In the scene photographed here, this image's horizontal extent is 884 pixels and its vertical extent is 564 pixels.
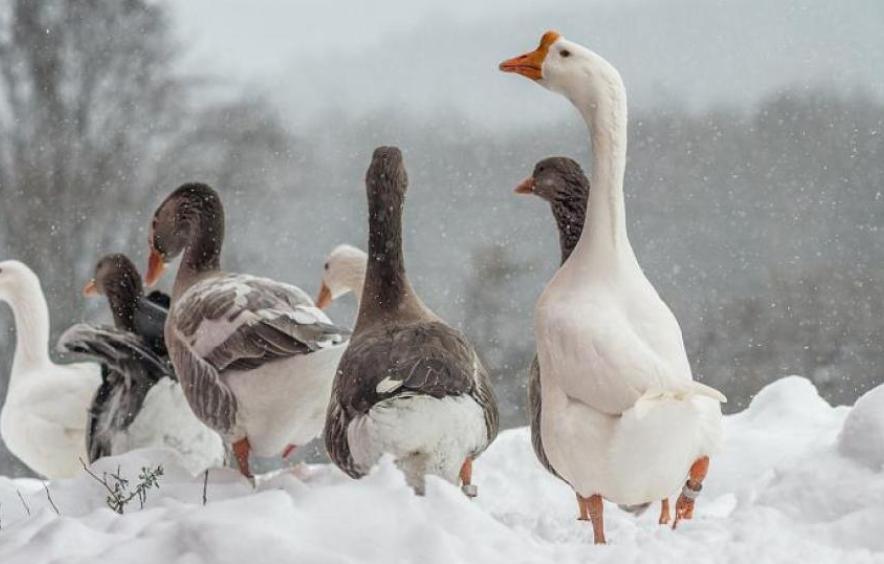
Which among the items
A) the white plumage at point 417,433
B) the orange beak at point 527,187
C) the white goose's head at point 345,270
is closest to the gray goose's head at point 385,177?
the orange beak at point 527,187

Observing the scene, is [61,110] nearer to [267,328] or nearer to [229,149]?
[229,149]

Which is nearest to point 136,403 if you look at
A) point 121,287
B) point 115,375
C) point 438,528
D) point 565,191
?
point 115,375

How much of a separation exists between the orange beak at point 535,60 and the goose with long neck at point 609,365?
0.03 metres

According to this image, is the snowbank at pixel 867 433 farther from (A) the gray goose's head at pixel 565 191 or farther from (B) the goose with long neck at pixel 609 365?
(A) the gray goose's head at pixel 565 191

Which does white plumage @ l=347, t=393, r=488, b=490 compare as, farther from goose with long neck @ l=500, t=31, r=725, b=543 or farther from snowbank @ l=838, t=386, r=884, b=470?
snowbank @ l=838, t=386, r=884, b=470

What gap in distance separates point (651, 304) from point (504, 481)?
3.66ft

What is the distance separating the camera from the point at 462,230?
193 inches

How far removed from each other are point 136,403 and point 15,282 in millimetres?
878

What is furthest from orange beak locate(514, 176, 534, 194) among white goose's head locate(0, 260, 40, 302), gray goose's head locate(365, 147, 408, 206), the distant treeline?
the distant treeline

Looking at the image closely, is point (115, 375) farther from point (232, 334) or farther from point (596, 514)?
point (596, 514)

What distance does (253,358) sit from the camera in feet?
5.99

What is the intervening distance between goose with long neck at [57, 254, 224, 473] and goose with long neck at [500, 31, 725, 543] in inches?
41.8

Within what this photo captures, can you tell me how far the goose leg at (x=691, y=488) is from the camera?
1.37 meters

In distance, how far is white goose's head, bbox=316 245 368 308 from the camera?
241 cm
